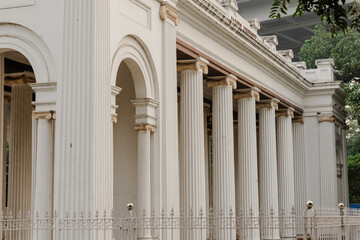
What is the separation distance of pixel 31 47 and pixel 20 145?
576cm

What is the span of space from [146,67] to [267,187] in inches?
506

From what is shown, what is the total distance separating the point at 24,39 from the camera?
1530 cm

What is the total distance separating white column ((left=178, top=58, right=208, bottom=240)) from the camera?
20.0 metres

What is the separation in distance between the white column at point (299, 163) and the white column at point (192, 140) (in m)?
13.8

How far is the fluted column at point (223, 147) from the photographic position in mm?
22781

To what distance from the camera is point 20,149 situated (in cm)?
2014

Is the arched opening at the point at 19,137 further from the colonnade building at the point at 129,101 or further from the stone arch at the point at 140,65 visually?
the stone arch at the point at 140,65

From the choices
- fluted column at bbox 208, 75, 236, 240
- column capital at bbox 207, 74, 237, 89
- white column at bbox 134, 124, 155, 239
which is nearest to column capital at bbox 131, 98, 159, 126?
white column at bbox 134, 124, 155, 239

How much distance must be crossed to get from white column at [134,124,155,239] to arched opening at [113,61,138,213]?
107cm

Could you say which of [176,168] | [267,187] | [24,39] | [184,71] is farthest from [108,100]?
[267,187]

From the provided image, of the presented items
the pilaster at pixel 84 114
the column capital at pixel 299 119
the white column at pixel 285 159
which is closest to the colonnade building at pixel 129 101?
the pilaster at pixel 84 114

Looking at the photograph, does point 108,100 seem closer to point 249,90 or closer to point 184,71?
point 184,71

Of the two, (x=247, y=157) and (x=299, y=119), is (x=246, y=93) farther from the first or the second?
(x=299, y=119)

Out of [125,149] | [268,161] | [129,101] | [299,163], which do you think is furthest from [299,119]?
[125,149]
